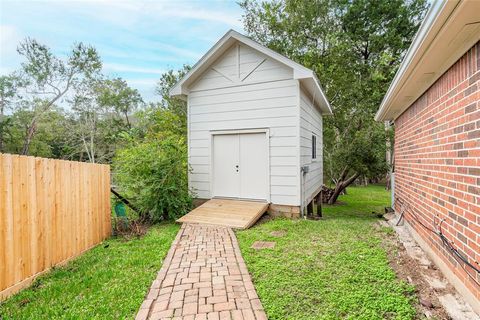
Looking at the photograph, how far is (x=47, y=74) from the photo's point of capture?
69.7 feet

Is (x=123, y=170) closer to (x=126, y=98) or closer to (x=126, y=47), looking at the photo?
(x=126, y=47)

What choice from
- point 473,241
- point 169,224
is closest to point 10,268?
point 169,224

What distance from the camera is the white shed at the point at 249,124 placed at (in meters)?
7.13

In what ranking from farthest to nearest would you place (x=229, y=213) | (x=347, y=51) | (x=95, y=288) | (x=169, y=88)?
(x=169, y=88) < (x=347, y=51) < (x=229, y=213) < (x=95, y=288)

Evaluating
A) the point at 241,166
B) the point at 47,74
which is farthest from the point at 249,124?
the point at 47,74

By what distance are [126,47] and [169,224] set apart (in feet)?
53.1

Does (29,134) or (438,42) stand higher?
(29,134)

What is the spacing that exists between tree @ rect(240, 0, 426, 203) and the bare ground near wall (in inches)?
354

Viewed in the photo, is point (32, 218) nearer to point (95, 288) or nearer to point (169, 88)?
point (95, 288)

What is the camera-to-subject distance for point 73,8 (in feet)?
35.8

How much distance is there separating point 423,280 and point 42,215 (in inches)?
197

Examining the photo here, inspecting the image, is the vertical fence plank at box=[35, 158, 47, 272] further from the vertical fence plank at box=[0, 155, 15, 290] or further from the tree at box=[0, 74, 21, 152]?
the tree at box=[0, 74, 21, 152]

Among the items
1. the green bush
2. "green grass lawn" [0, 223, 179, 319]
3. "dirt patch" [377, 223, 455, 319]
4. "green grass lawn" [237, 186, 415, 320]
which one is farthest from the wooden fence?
"dirt patch" [377, 223, 455, 319]

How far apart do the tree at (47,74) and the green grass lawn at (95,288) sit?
21920 millimetres
